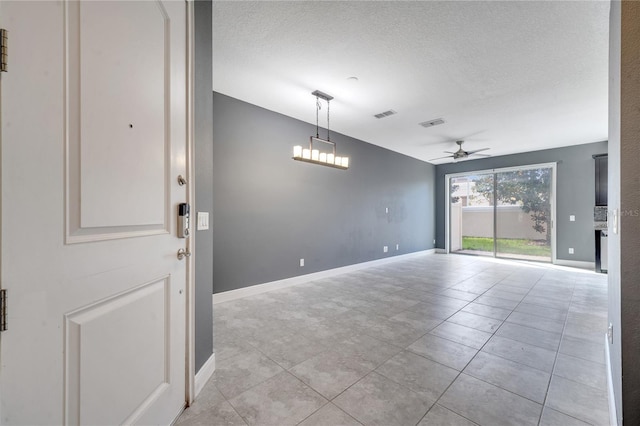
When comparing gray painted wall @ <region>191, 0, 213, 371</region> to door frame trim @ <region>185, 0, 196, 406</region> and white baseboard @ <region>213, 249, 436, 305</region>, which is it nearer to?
door frame trim @ <region>185, 0, 196, 406</region>

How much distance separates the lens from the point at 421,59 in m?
2.82

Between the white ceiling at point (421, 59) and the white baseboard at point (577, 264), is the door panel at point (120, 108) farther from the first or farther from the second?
the white baseboard at point (577, 264)

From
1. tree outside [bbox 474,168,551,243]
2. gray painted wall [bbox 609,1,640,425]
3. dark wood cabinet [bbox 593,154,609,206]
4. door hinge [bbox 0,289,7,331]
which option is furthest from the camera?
tree outside [bbox 474,168,551,243]

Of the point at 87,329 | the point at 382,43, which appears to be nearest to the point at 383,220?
the point at 382,43

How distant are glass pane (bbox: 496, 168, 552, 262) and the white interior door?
8061 millimetres

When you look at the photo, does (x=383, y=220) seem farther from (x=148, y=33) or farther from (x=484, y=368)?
(x=148, y=33)

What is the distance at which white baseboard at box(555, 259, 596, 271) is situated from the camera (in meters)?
5.82

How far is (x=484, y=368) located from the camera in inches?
80.2

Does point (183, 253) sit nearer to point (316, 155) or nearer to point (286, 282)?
point (316, 155)

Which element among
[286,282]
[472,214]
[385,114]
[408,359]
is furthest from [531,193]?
[408,359]

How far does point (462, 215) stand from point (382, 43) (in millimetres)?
7187

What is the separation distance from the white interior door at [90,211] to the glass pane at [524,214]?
8.06m

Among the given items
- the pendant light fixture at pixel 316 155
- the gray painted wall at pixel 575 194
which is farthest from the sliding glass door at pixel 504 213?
the pendant light fixture at pixel 316 155

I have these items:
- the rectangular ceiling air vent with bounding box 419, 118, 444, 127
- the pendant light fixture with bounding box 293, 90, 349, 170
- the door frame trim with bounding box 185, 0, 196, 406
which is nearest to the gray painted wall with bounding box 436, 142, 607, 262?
the rectangular ceiling air vent with bounding box 419, 118, 444, 127
